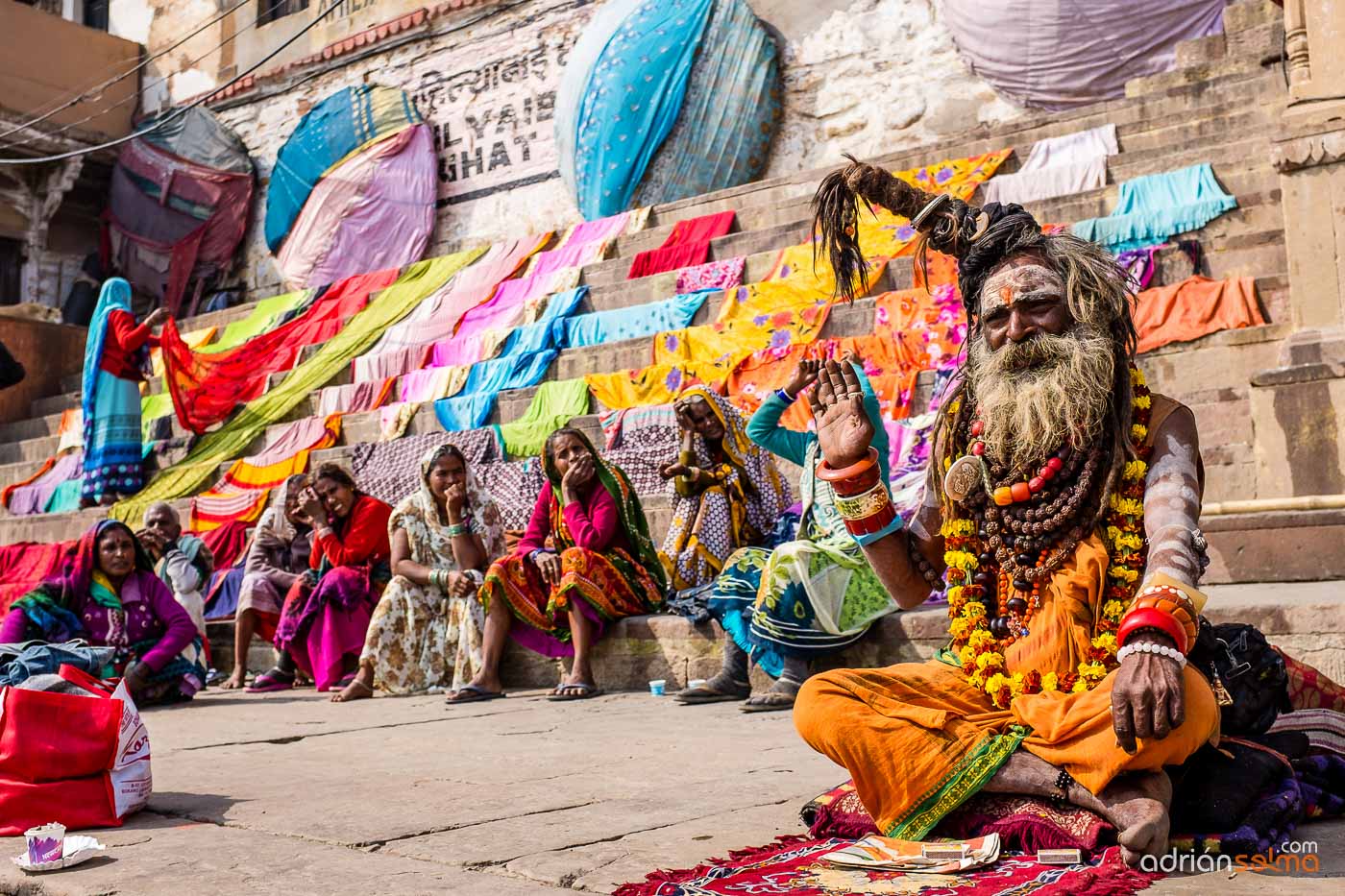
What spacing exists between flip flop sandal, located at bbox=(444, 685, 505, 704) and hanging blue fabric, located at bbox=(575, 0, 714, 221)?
9.12 m

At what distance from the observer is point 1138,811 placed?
7.70 ft

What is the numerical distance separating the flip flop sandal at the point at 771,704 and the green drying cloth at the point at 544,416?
4103mm

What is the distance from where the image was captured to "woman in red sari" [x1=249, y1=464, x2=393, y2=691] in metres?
7.07

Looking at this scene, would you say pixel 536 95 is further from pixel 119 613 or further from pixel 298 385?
pixel 119 613

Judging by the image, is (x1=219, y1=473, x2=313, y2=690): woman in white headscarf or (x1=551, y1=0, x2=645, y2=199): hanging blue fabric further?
(x1=551, y1=0, x2=645, y2=199): hanging blue fabric

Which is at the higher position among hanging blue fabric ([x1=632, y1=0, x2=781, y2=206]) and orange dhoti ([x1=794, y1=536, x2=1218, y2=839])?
hanging blue fabric ([x1=632, y1=0, x2=781, y2=206])

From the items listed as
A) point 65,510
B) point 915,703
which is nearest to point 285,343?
point 65,510

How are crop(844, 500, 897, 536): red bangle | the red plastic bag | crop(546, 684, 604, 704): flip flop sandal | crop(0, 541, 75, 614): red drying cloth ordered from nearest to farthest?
1. crop(844, 500, 897, 536): red bangle
2. the red plastic bag
3. crop(546, 684, 604, 704): flip flop sandal
4. crop(0, 541, 75, 614): red drying cloth

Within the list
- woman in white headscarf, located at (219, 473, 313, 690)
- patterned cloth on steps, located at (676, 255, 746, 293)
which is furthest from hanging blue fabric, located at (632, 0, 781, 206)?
woman in white headscarf, located at (219, 473, 313, 690)

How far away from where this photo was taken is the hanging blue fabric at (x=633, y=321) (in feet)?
33.2

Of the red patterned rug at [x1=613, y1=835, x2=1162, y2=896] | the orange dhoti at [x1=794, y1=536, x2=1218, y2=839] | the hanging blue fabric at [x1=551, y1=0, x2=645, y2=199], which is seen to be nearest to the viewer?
the red patterned rug at [x1=613, y1=835, x2=1162, y2=896]

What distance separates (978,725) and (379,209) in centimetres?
1576

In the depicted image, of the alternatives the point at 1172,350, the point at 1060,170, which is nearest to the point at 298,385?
the point at 1060,170

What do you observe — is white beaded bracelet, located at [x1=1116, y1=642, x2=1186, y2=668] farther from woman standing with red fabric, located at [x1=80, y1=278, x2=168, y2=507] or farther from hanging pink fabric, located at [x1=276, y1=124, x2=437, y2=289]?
hanging pink fabric, located at [x1=276, y1=124, x2=437, y2=289]
